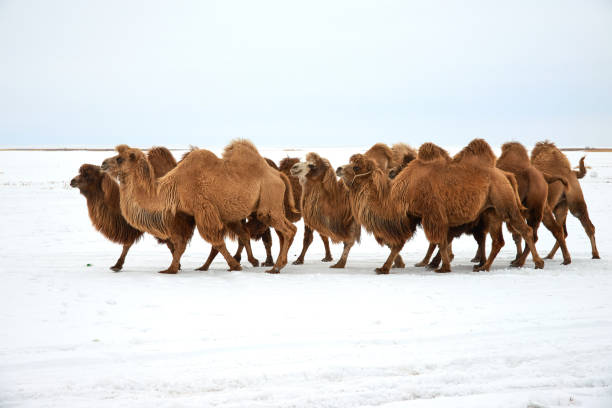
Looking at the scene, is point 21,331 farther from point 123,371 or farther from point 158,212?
point 158,212

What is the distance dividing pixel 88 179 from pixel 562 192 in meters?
7.28

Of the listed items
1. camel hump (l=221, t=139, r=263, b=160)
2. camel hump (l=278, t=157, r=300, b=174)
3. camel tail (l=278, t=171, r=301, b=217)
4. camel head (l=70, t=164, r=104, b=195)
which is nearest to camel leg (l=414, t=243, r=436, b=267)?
camel tail (l=278, t=171, r=301, b=217)

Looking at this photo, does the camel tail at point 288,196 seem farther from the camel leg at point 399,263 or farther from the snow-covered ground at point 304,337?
the camel leg at point 399,263

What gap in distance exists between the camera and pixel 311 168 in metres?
9.48

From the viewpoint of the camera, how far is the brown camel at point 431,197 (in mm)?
8734

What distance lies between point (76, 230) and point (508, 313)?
1114 cm

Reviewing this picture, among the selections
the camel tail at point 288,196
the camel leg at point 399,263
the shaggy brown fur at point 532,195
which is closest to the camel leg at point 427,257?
the camel leg at point 399,263

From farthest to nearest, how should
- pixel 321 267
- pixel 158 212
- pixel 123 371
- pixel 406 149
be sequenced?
pixel 406 149, pixel 321 267, pixel 158 212, pixel 123 371

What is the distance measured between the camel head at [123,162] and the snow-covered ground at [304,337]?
1381mm

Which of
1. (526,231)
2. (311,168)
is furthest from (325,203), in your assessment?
(526,231)

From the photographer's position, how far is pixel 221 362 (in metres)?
4.52

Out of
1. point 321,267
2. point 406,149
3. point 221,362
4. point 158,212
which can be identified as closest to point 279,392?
point 221,362

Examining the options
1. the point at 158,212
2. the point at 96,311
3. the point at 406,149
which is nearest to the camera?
the point at 96,311

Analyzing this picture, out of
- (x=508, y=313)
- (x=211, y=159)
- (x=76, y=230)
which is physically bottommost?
(x=76, y=230)
